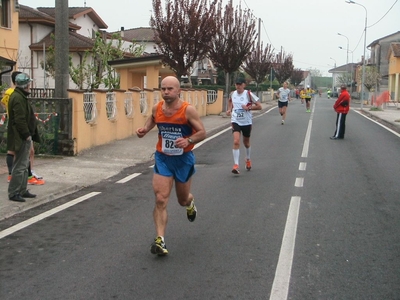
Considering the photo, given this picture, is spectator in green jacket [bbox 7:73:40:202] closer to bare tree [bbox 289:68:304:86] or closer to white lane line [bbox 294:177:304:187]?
white lane line [bbox 294:177:304:187]

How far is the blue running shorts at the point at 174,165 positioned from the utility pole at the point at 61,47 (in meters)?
8.05

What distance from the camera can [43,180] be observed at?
10.2 m

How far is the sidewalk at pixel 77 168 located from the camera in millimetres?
8711

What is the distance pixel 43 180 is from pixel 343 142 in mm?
10508

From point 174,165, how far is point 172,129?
15.0 inches

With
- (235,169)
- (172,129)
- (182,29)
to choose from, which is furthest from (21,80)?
(182,29)

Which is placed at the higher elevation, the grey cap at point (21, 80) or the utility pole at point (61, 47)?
the utility pole at point (61, 47)

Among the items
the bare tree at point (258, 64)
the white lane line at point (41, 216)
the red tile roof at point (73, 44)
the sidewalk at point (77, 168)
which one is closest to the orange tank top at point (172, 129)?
the white lane line at point (41, 216)

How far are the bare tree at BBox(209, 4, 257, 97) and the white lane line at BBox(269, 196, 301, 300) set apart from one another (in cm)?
2770

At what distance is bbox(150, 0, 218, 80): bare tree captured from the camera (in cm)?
2938

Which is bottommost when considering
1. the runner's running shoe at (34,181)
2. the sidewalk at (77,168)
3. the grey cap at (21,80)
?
the sidewalk at (77,168)

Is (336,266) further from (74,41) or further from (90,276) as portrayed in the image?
(74,41)

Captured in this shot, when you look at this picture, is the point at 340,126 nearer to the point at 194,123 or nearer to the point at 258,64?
the point at 194,123

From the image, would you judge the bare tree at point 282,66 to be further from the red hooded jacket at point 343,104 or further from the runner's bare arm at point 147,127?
the runner's bare arm at point 147,127
